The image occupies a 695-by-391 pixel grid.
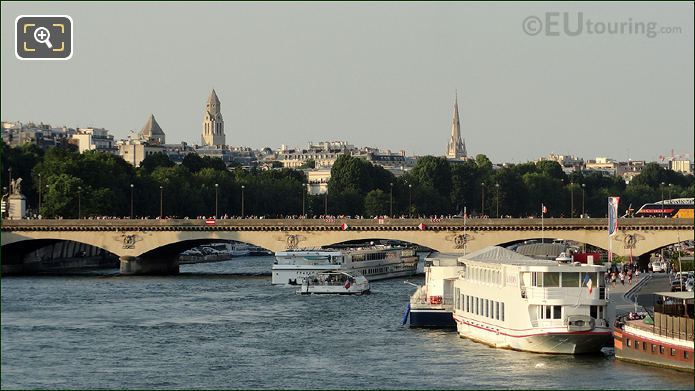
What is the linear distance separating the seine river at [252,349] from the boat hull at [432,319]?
49 cm

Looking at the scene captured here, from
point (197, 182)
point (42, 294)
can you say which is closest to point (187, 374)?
point (42, 294)

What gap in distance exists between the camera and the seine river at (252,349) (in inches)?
1657

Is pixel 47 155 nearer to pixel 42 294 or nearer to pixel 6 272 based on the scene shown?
pixel 6 272

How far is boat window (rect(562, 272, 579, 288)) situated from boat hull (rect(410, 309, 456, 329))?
1093 centimetres

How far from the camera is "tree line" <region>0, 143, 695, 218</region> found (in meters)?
116

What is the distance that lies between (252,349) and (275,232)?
1676 inches

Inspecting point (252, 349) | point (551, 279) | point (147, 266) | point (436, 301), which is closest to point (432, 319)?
point (436, 301)

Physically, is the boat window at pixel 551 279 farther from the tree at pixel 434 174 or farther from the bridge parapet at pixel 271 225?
the tree at pixel 434 174

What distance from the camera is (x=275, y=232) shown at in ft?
305

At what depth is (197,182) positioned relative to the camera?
13862 centimetres

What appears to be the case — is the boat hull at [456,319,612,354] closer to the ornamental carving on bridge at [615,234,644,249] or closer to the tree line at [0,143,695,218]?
the ornamental carving on bridge at [615,234,644,249]

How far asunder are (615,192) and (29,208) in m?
82.2

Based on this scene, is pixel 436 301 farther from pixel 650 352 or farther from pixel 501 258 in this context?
pixel 650 352

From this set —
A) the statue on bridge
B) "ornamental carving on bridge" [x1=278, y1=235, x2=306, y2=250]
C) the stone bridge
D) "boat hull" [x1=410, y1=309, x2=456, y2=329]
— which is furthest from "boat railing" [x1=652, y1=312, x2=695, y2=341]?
the statue on bridge
